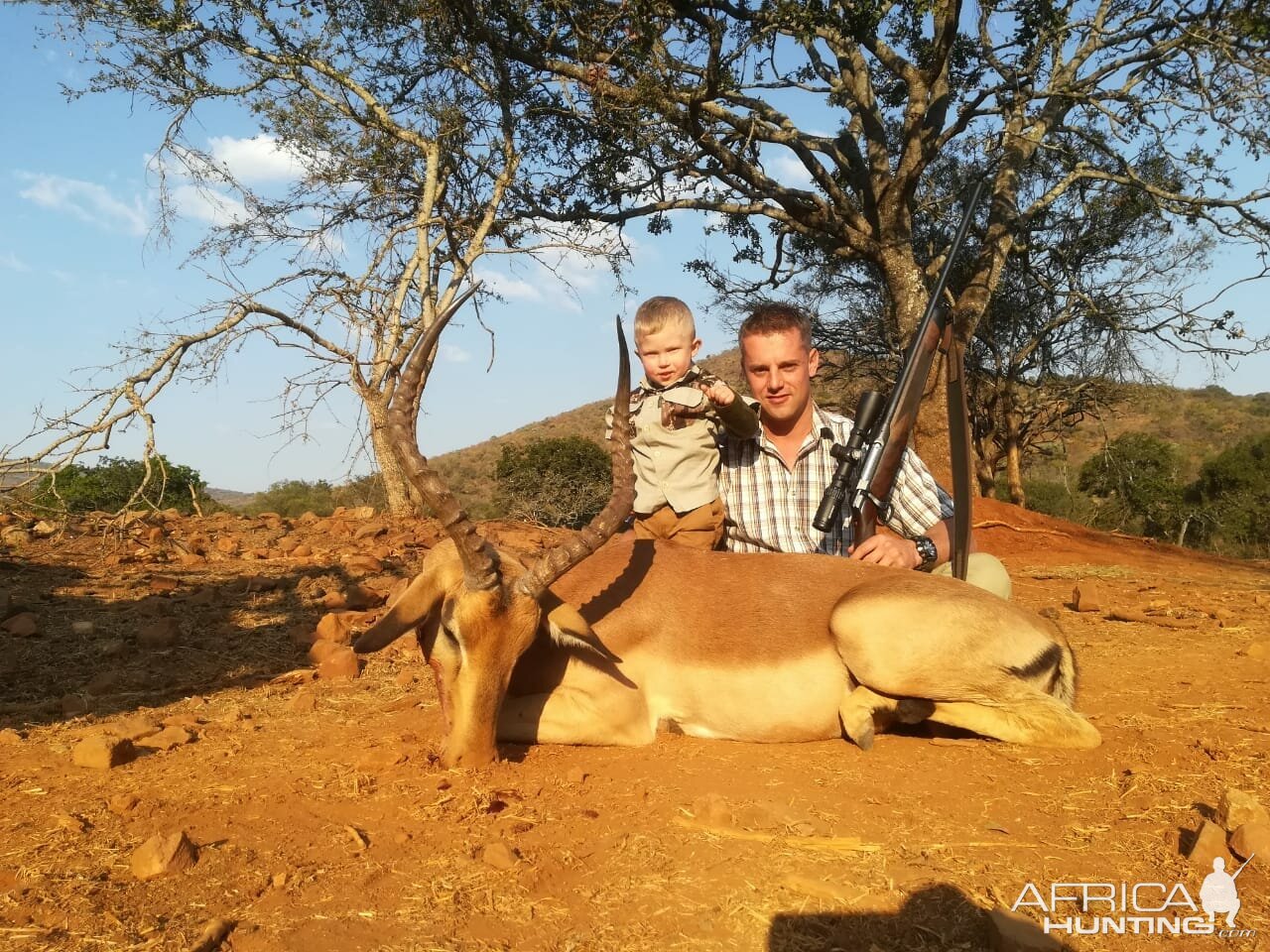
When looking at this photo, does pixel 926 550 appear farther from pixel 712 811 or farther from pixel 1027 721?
pixel 712 811

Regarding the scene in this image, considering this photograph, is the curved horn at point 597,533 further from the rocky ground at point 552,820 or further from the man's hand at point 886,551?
the man's hand at point 886,551

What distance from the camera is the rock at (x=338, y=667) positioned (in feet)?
21.0

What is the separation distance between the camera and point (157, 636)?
22.9 ft

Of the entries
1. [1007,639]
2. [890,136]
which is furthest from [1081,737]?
[890,136]

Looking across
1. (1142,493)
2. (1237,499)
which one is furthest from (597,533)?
(1237,499)

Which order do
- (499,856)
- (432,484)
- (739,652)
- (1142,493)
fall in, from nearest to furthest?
(499,856), (432,484), (739,652), (1142,493)

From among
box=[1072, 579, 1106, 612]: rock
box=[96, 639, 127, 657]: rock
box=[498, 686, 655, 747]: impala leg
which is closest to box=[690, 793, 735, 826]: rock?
box=[498, 686, 655, 747]: impala leg

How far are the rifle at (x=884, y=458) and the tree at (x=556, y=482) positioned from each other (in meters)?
10.2

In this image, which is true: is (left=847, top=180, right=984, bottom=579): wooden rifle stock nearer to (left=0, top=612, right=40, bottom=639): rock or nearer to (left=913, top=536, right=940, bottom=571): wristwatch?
(left=913, top=536, right=940, bottom=571): wristwatch

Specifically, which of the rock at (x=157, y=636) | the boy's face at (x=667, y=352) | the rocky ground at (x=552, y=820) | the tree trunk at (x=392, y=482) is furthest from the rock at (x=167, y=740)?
the tree trunk at (x=392, y=482)

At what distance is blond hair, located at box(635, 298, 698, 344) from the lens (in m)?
5.64

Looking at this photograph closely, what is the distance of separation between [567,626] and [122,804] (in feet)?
6.36

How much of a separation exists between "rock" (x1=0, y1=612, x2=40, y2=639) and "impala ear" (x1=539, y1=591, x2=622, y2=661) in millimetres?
4692

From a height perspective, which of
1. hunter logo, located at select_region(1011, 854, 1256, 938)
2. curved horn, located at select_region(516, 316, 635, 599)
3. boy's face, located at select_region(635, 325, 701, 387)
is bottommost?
hunter logo, located at select_region(1011, 854, 1256, 938)
